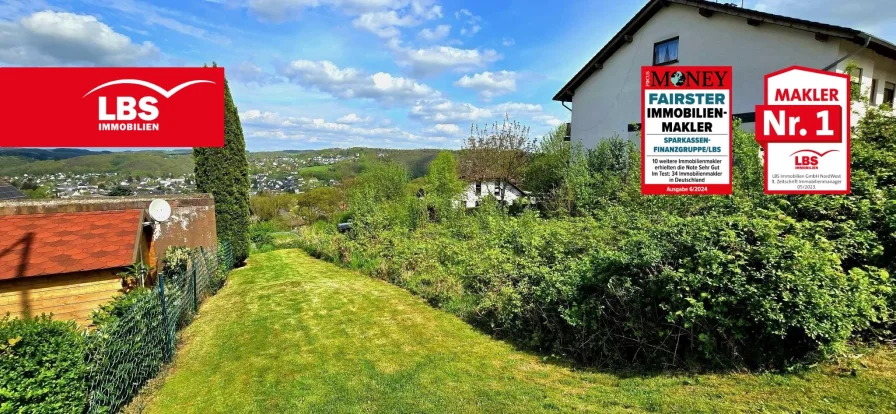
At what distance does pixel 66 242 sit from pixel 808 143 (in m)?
12.0

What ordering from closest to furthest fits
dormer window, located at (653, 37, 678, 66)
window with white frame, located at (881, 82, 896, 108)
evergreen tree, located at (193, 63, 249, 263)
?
1. window with white frame, located at (881, 82, 896, 108)
2. evergreen tree, located at (193, 63, 249, 263)
3. dormer window, located at (653, 37, 678, 66)

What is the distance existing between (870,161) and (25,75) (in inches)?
526

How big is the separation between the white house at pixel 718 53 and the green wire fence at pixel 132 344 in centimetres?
1300

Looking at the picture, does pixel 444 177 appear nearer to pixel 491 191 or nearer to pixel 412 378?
pixel 491 191

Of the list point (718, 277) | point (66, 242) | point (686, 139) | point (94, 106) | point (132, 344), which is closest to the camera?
point (718, 277)

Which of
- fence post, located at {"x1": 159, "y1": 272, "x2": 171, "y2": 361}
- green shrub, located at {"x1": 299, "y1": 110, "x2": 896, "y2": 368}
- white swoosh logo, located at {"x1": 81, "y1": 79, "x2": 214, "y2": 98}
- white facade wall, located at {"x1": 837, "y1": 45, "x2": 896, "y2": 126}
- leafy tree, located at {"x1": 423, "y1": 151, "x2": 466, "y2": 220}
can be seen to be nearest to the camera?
green shrub, located at {"x1": 299, "y1": 110, "x2": 896, "y2": 368}

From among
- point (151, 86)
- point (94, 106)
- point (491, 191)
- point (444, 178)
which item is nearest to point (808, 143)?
point (151, 86)

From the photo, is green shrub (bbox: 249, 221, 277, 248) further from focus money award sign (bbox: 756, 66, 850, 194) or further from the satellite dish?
focus money award sign (bbox: 756, 66, 850, 194)

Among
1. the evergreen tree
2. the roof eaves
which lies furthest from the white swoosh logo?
the roof eaves

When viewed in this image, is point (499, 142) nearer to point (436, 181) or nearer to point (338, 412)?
point (436, 181)

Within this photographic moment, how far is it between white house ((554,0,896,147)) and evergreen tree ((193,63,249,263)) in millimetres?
14336

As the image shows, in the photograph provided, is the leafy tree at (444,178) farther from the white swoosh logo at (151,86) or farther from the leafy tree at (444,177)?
the white swoosh logo at (151,86)

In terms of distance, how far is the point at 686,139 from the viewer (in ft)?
20.2

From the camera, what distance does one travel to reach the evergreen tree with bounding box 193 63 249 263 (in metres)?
14.1
